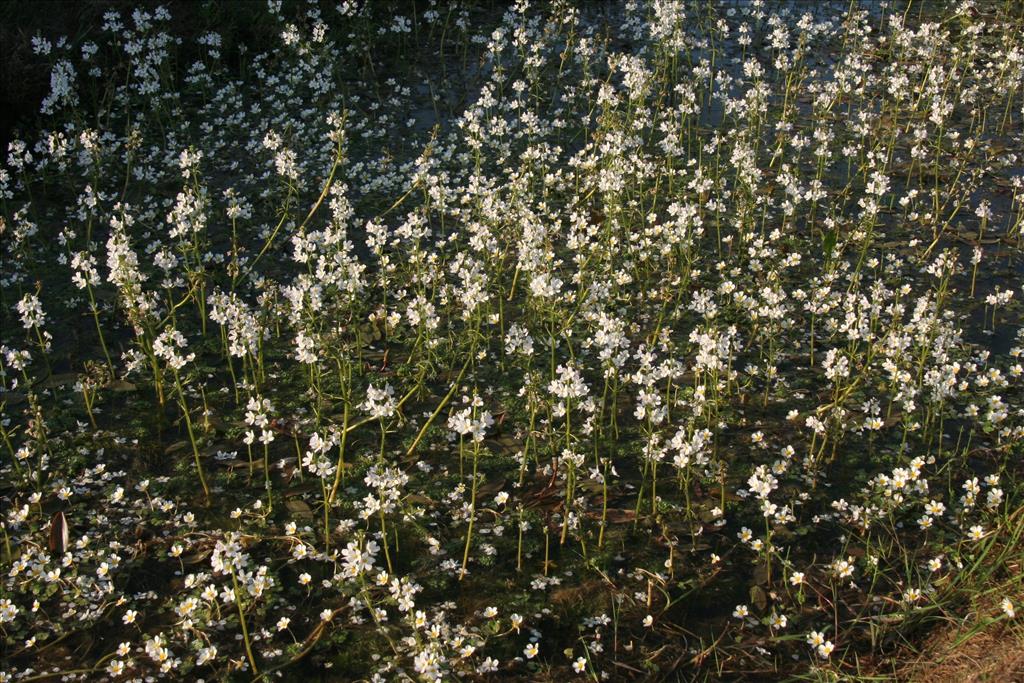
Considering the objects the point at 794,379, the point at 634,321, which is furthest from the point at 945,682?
the point at 634,321

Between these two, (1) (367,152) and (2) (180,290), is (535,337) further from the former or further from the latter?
(1) (367,152)

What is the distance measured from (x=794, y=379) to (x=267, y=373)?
10.3ft

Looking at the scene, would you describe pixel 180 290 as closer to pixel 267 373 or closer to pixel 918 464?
pixel 267 373

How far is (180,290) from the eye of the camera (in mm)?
7086

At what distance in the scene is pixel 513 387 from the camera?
242 inches

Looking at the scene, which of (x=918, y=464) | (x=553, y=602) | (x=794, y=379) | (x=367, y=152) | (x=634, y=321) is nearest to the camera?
(x=553, y=602)

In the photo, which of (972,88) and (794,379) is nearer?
(794,379)

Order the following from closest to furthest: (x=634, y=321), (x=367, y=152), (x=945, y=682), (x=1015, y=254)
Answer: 1. (x=945, y=682)
2. (x=634, y=321)
3. (x=1015, y=254)
4. (x=367, y=152)

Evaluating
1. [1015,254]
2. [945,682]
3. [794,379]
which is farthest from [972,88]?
[945,682]

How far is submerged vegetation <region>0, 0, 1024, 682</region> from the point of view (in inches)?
183

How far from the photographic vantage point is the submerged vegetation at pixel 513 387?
4656 millimetres

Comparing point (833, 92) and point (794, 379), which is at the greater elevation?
point (833, 92)

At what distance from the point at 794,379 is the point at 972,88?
504cm

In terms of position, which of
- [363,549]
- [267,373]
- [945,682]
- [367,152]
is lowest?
[945,682]
